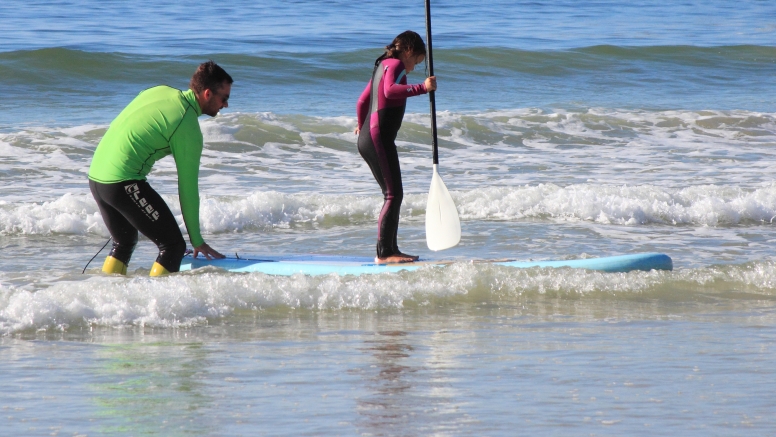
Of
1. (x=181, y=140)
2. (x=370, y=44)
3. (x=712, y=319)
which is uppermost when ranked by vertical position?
(x=370, y=44)

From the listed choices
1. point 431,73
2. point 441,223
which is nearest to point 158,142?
point 431,73

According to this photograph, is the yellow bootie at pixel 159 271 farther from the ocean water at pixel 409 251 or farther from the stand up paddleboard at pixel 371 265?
the stand up paddleboard at pixel 371 265

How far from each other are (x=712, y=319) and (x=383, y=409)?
2177 millimetres

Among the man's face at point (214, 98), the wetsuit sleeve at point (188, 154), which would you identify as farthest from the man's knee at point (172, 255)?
the man's face at point (214, 98)

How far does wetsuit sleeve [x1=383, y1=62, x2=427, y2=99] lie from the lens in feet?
17.0

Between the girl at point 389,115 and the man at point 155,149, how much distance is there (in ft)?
3.11

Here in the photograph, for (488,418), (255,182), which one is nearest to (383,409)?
(488,418)

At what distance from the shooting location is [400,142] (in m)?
11.4

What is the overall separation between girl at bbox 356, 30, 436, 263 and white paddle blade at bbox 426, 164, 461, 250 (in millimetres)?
267

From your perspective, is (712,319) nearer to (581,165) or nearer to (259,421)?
(259,421)

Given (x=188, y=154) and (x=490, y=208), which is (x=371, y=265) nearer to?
(x=188, y=154)

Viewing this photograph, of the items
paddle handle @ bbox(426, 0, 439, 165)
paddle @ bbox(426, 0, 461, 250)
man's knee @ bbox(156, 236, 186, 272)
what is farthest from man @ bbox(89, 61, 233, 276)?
paddle @ bbox(426, 0, 461, 250)

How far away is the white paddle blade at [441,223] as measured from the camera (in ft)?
18.9

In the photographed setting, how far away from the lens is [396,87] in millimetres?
5164
